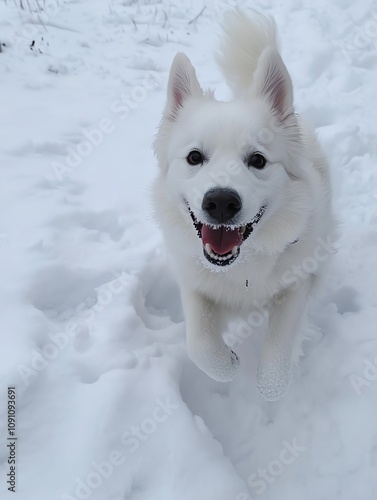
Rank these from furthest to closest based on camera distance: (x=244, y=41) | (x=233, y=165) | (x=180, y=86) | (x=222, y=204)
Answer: (x=244, y=41), (x=180, y=86), (x=233, y=165), (x=222, y=204)

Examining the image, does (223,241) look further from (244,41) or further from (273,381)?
(244,41)

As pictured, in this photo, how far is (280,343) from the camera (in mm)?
2367

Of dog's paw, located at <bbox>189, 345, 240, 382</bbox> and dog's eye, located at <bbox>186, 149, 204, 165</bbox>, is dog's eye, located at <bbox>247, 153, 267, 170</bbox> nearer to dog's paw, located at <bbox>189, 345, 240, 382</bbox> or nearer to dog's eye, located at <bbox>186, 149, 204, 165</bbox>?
dog's eye, located at <bbox>186, 149, 204, 165</bbox>

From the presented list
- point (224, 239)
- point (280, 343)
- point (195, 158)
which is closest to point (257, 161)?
point (195, 158)

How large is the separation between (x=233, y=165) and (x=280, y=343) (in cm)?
93

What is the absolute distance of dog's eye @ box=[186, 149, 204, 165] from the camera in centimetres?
221

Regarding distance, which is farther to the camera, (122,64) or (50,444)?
(122,64)

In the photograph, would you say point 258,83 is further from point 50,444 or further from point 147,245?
point 50,444

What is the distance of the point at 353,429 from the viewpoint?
7.57 feet

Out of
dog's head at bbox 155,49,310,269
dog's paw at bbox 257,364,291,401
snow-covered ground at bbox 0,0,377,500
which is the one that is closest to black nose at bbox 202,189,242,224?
dog's head at bbox 155,49,310,269

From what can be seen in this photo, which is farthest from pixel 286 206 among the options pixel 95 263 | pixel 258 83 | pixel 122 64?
pixel 122 64

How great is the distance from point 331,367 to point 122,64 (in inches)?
172

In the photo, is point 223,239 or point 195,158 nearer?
point 223,239

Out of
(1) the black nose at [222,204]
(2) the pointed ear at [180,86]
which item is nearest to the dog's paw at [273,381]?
(1) the black nose at [222,204]
